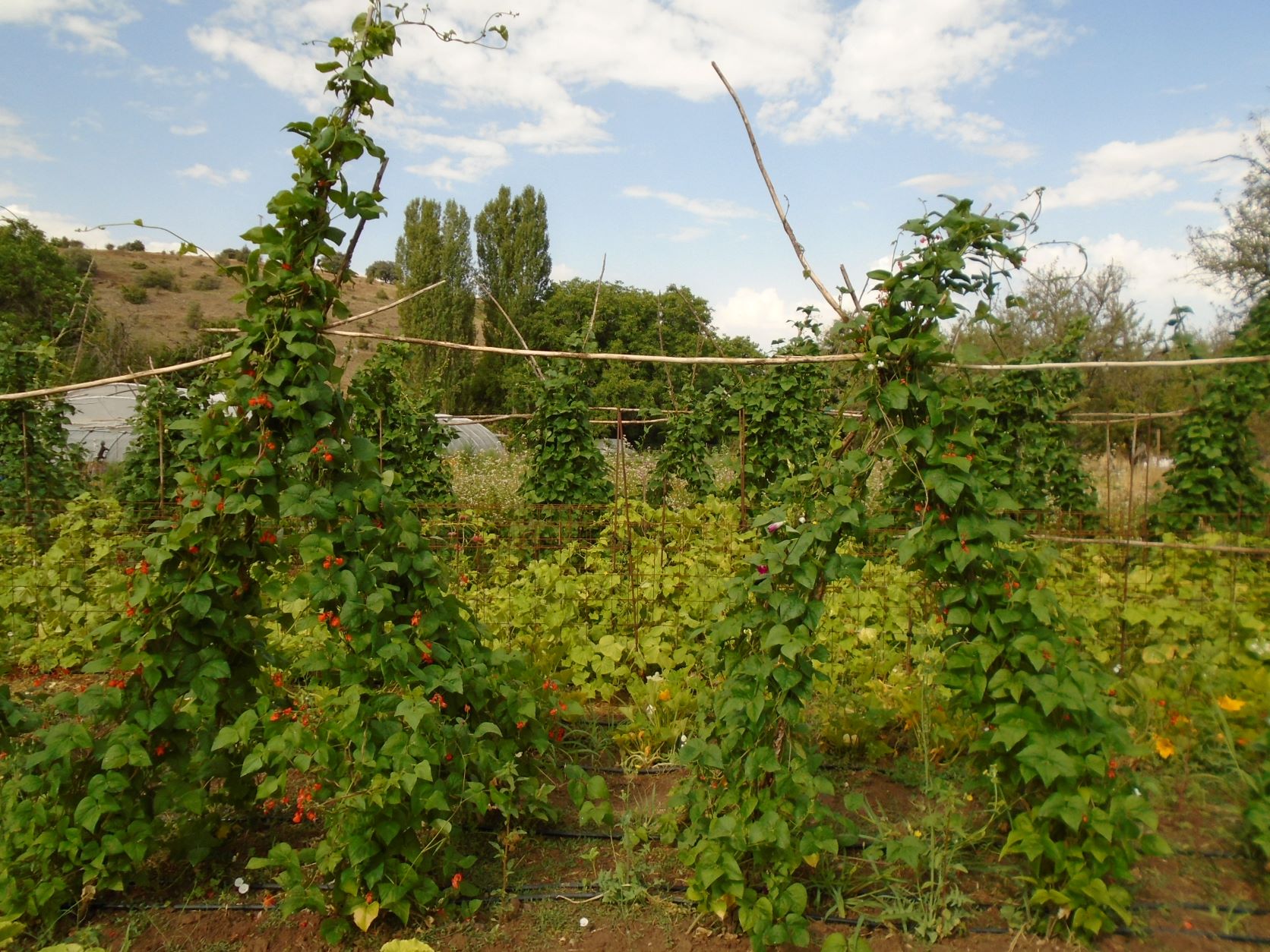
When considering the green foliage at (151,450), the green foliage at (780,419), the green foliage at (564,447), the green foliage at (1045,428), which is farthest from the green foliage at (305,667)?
the green foliage at (151,450)

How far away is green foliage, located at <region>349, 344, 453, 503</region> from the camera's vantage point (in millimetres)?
8625

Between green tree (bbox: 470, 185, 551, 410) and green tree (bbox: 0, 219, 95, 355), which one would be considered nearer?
green tree (bbox: 0, 219, 95, 355)

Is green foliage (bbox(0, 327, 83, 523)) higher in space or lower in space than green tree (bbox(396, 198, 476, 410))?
lower

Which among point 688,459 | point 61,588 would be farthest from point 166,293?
point 61,588

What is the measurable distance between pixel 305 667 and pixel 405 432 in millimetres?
6394

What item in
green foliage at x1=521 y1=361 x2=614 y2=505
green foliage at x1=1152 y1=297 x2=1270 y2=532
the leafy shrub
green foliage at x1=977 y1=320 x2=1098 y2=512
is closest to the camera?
green foliage at x1=1152 y1=297 x2=1270 y2=532

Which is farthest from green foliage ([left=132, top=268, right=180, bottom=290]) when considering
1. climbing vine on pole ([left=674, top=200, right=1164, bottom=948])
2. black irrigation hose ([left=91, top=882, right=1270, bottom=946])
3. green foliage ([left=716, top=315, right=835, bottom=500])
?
climbing vine on pole ([left=674, top=200, right=1164, bottom=948])

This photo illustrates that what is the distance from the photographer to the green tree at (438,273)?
99.5 ft

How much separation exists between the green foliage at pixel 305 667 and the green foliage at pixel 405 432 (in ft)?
18.9

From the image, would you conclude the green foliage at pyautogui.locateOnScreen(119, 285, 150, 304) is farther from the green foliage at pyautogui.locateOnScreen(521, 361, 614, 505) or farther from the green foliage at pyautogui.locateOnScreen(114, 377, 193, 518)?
the green foliage at pyautogui.locateOnScreen(521, 361, 614, 505)

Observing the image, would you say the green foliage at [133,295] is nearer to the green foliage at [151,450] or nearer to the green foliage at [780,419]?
the green foliage at [151,450]

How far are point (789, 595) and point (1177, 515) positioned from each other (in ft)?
21.9

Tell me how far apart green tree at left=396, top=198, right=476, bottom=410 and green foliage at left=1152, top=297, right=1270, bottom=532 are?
24.9 metres

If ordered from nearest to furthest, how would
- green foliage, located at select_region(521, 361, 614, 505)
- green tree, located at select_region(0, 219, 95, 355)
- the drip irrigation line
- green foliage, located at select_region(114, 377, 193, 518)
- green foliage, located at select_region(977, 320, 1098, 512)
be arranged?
the drip irrigation line, green foliage, located at select_region(521, 361, 614, 505), green foliage, located at select_region(977, 320, 1098, 512), green foliage, located at select_region(114, 377, 193, 518), green tree, located at select_region(0, 219, 95, 355)
